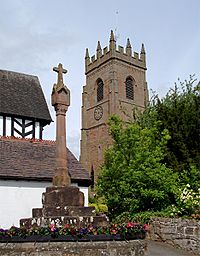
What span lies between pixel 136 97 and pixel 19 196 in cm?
3601

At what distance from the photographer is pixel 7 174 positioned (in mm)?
16688

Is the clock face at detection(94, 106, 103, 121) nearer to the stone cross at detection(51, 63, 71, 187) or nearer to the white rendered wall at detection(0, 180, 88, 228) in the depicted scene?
the white rendered wall at detection(0, 180, 88, 228)

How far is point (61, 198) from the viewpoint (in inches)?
408

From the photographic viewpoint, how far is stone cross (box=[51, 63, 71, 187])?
35.6ft

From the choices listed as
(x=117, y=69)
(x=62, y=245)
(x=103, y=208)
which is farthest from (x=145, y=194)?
(x=117, y=69)

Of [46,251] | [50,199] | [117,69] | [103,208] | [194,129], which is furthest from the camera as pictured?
[117,69]

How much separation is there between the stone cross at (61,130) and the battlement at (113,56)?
3828 centimetres

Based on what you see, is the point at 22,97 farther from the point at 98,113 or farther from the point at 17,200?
the point at 98,113

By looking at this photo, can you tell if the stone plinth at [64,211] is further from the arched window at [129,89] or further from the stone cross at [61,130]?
the arched window at [129,89]

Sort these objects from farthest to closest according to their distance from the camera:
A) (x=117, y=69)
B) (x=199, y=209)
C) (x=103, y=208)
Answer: (x=117, y=69) → (x=103, y=208) → (x=199, y=209)

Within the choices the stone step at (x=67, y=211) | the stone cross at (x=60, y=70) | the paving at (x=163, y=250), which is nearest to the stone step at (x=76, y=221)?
the stone step at (x=67, y=211)

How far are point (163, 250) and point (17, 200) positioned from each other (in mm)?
7094

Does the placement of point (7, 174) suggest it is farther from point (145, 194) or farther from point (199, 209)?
point (199, 209)

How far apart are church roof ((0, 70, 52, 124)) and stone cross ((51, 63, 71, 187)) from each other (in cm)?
1110
